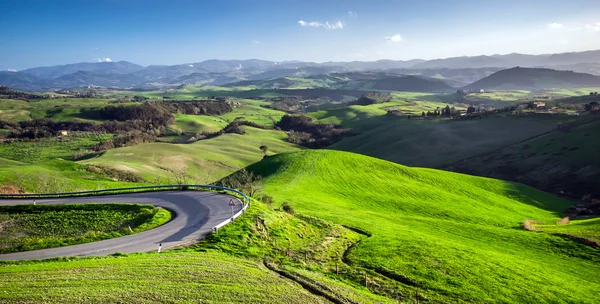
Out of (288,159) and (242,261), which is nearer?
(242,261)

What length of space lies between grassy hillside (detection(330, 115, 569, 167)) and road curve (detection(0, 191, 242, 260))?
111999 mm

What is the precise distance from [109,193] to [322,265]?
3431 centimetres

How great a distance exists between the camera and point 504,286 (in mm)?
32094

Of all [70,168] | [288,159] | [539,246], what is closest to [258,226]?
[539,246]

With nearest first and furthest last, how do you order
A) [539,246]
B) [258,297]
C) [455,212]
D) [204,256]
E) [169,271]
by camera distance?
[258,297]
[169,271]
[204,256]
[539,246]
[455,212]

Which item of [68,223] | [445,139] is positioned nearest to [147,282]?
[68,223]

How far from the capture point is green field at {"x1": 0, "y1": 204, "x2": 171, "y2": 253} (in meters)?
34.2

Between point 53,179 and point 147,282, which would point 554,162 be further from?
point 53,179

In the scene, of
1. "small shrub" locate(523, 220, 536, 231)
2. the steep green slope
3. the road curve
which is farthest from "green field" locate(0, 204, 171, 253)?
the steep green slope

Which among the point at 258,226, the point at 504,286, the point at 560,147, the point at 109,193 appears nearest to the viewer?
the point at 504,286

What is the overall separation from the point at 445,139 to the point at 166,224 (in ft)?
494

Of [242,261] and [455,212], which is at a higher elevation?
[242,261]

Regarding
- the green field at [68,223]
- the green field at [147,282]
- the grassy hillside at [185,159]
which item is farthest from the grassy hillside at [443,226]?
the grassy hillside at [185,159]

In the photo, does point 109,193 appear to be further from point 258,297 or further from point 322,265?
point 258,297
